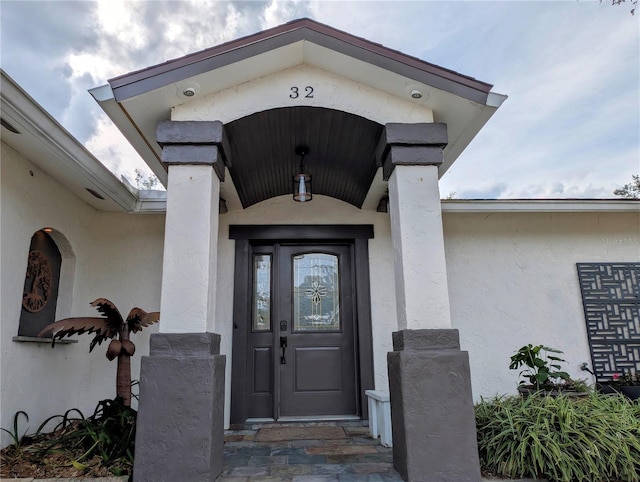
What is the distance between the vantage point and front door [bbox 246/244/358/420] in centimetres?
421

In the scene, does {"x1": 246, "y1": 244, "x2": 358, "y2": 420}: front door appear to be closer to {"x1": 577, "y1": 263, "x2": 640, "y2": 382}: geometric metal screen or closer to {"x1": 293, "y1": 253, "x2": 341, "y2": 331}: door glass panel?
{"x1": 293, "y1": 253, "x2": 341, "y2": 331}: door glass panel

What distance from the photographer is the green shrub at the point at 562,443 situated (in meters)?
2.40

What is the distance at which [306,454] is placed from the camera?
9.97 ft

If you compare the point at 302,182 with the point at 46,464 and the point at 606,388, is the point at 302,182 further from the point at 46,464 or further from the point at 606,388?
the point at 606,388

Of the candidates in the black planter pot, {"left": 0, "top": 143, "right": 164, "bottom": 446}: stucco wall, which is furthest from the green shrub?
{"left": 0, "top": 143, "right": 164, "bottom": 446}: stucco wall

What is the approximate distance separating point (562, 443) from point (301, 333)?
2548mm

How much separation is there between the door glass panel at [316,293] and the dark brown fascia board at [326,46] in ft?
7.53

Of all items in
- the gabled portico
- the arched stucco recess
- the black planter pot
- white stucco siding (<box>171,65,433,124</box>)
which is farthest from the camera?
the black planter pot

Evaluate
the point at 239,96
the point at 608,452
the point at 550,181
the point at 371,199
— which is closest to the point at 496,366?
the point at 608,452

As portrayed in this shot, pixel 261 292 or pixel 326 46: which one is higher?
pixel 326 46

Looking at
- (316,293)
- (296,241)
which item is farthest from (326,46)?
(316,293)

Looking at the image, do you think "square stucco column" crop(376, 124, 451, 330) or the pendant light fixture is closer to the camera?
"square stucco column" crop(376, 124, 451, 330)

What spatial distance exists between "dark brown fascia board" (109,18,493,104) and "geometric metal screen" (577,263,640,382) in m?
3.02

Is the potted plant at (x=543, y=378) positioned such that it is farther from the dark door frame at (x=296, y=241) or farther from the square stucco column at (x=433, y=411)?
the dark door frame at (x=296, y=241)
